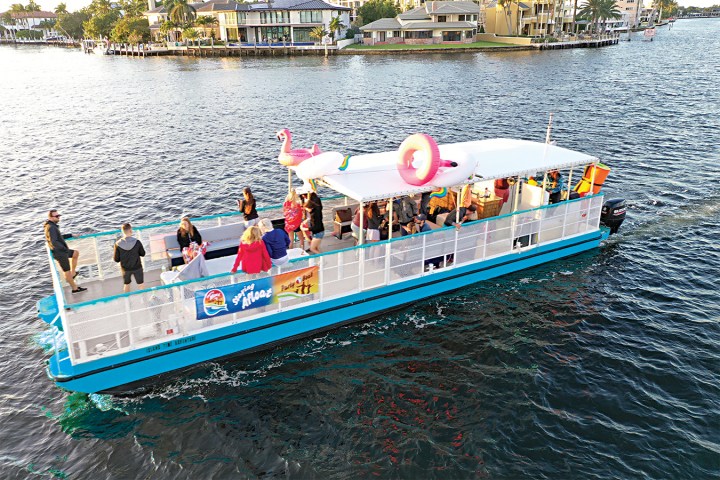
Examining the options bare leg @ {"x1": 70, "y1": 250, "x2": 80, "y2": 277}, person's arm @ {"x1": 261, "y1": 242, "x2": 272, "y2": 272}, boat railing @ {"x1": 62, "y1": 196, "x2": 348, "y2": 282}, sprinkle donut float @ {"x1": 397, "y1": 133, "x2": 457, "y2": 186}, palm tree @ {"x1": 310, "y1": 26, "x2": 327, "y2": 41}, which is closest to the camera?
person's arm @ {"x1": 261, "y1": 242, "x2": 272, "y2": 272}

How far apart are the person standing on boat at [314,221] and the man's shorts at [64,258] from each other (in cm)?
638

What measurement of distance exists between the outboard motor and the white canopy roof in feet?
8.53

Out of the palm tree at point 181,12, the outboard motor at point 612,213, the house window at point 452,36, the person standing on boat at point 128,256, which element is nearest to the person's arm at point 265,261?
the person standing on boat at point 128,256

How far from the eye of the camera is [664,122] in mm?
47562

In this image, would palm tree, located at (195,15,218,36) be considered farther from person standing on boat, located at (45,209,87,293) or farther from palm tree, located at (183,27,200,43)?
person standing on boat, located at (45,209,87,293)

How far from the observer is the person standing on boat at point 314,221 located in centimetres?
1645

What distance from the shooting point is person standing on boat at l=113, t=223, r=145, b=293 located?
13875mm

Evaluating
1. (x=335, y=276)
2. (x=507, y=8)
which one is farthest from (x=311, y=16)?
(x=335, y=276)

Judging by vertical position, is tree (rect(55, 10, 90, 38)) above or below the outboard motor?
above

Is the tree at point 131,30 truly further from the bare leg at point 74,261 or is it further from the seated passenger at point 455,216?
the seated passenger at point 455,216

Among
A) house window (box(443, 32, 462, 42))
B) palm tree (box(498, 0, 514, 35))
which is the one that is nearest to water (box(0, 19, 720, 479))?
house window (box(443, 32, 462, 42))

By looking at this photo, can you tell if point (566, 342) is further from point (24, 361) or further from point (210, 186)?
point (210, 186)

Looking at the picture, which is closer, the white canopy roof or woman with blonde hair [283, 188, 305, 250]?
the white canopy roof

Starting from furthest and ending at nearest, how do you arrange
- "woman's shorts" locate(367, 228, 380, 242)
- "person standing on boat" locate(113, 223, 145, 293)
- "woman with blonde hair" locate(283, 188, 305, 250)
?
"woman with blonde hair" locate(283, 188, 305, 250) → "woman's shorts" locate(367, 228, 380, 242) → "person standing on boat" locate(113, 223, 145, 293)
